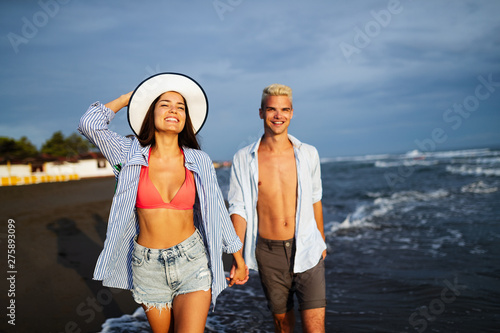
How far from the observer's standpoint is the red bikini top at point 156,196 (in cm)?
271

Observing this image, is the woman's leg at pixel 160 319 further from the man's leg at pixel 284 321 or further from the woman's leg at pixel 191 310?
the man's leg at pixel 284 321

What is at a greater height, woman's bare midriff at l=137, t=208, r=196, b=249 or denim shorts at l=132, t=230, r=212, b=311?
woman's bare midriff at l=137, t=208, r=196, b=249

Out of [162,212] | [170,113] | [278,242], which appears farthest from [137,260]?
[278,242]

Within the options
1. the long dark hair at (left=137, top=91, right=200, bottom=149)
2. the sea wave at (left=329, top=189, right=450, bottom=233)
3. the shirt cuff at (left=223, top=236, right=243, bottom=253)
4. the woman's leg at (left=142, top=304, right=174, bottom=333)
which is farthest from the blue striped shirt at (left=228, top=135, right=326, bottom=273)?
the sea wave at (left=329, top=189, right=450, bottom=233)

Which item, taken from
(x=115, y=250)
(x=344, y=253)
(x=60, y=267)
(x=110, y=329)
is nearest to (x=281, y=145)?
(x=115, y=250)

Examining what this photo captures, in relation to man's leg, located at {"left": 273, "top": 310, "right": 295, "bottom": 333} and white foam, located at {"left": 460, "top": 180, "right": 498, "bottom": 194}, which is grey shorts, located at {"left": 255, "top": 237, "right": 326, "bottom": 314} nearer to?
man's leg, located at {"left": 273, "top": 310, "right": 295, "bottom": 333}

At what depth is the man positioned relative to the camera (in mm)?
3670

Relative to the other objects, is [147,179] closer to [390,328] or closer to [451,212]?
[390,328]

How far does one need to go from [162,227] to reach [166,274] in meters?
0.35

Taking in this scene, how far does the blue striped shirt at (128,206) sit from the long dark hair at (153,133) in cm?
9

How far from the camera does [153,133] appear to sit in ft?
9.80

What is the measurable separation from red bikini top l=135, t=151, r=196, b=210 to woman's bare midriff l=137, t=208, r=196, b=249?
0.14 feet

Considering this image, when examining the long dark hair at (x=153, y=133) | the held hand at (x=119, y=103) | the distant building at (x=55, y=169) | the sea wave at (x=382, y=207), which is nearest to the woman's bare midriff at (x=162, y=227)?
the long dark hair at (x=153, y=133)

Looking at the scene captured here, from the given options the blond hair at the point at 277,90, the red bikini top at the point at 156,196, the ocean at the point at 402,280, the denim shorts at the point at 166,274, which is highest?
the blond hair at the point at 277,90
